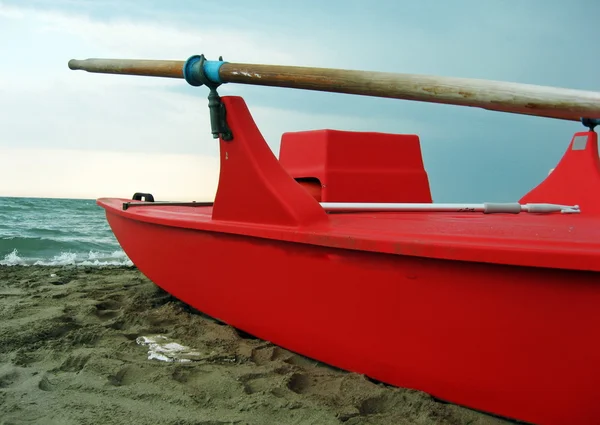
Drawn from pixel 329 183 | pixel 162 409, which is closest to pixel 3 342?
pixel 162 409

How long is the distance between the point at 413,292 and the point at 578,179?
2.14m

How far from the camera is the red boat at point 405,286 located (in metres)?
1.56

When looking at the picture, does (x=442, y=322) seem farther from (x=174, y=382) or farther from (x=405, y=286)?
(x=174, y=382)

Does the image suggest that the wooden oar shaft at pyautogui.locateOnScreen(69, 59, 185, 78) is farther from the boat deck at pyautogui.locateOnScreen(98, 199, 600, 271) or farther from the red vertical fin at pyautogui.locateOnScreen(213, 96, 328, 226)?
the boat deck at pyautogui.locateOnScreen(98, 199, 600, 271)

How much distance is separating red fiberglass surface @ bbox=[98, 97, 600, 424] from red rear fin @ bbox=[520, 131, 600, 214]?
4.82 feet

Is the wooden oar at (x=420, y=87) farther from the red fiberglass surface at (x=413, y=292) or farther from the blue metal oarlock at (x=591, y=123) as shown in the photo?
the blue metal oarlock at (x=591, y=123)

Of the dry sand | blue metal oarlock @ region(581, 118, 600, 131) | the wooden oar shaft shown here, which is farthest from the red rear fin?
the wooden oar shaft

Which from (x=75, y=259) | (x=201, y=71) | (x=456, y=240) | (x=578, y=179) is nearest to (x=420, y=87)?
(x=456, y=240)

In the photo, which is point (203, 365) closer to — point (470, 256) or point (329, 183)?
point (470, 256)

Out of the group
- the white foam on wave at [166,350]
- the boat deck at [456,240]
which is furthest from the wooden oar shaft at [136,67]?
the white foam on wave at [166,350]

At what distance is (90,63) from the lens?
3359 mm

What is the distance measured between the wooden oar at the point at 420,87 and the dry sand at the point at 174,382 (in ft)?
3.01

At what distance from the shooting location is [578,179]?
3424 millimetres

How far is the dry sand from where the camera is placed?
178 centimetres
